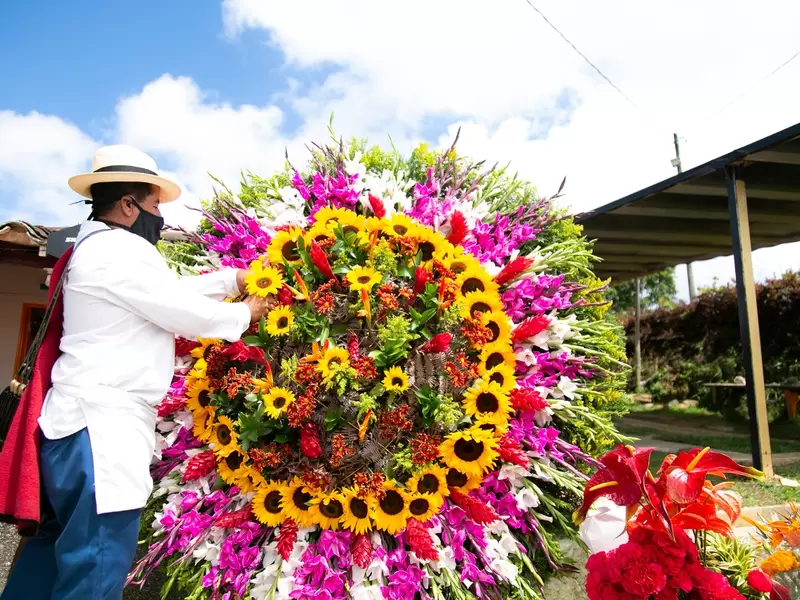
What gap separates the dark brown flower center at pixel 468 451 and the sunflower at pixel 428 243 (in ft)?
2.57

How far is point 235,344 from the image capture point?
247 centimetres

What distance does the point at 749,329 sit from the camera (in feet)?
18.9

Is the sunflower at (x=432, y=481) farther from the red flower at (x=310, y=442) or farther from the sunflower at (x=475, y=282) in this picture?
the sunflower at (x=475, y=282)

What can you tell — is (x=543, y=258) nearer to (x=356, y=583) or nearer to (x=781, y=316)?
(x=356, y=583)

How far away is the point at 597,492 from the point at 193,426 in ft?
5.66

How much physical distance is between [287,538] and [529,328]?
1288mm

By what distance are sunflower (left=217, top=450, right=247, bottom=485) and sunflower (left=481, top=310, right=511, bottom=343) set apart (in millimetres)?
1131

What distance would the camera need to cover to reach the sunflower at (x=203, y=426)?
2.58 meters

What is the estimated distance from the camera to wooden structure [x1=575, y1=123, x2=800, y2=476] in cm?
555

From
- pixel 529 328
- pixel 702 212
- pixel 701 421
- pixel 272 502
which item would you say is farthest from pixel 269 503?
pixel 701 421

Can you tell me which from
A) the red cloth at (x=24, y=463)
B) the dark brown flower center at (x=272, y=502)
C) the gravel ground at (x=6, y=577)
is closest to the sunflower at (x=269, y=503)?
the dark brown flower center at (x=272, y=502)

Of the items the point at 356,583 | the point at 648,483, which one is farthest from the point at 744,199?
the point at 356,583

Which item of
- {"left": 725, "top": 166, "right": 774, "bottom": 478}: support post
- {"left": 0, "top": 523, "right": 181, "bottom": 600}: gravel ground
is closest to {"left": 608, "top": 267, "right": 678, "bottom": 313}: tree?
{"left": 725, "top": 166, "right": 774, "bottom": 478}: support post

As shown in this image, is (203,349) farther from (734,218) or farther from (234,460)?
(734,218)
